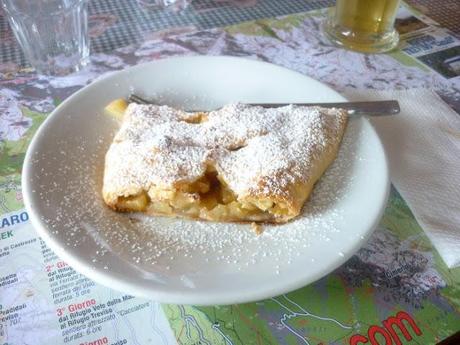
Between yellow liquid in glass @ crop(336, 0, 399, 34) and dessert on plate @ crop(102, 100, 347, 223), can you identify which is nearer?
dessert on plate @ crop(102, 100, 347, 223)

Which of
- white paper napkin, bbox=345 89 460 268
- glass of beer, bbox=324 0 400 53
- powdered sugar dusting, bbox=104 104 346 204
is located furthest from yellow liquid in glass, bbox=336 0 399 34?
powdered sugar dusting, bbox=104 104 346 204

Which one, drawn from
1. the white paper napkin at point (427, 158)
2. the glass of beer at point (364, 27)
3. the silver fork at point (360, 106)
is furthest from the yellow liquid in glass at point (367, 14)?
the silver fork at point (360, 106)

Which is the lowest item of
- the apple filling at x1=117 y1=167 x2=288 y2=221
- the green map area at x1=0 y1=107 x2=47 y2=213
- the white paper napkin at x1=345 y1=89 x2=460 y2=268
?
the green map area at x1=0 y1=107 x2=47 y2=213

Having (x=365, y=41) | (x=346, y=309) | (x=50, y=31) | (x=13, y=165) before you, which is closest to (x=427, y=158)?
(x=346, y=309)

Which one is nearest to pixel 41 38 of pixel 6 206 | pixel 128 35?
pixel 128 35

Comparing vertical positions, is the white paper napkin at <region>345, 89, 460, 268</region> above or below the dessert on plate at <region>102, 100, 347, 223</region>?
below

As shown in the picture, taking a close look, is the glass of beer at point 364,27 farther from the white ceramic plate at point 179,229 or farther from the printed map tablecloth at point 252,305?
the printed map tablecloth at point 252,305

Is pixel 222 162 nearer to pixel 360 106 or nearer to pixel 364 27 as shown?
pixel 360 106

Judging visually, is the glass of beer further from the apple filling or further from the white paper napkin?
the apple filling
